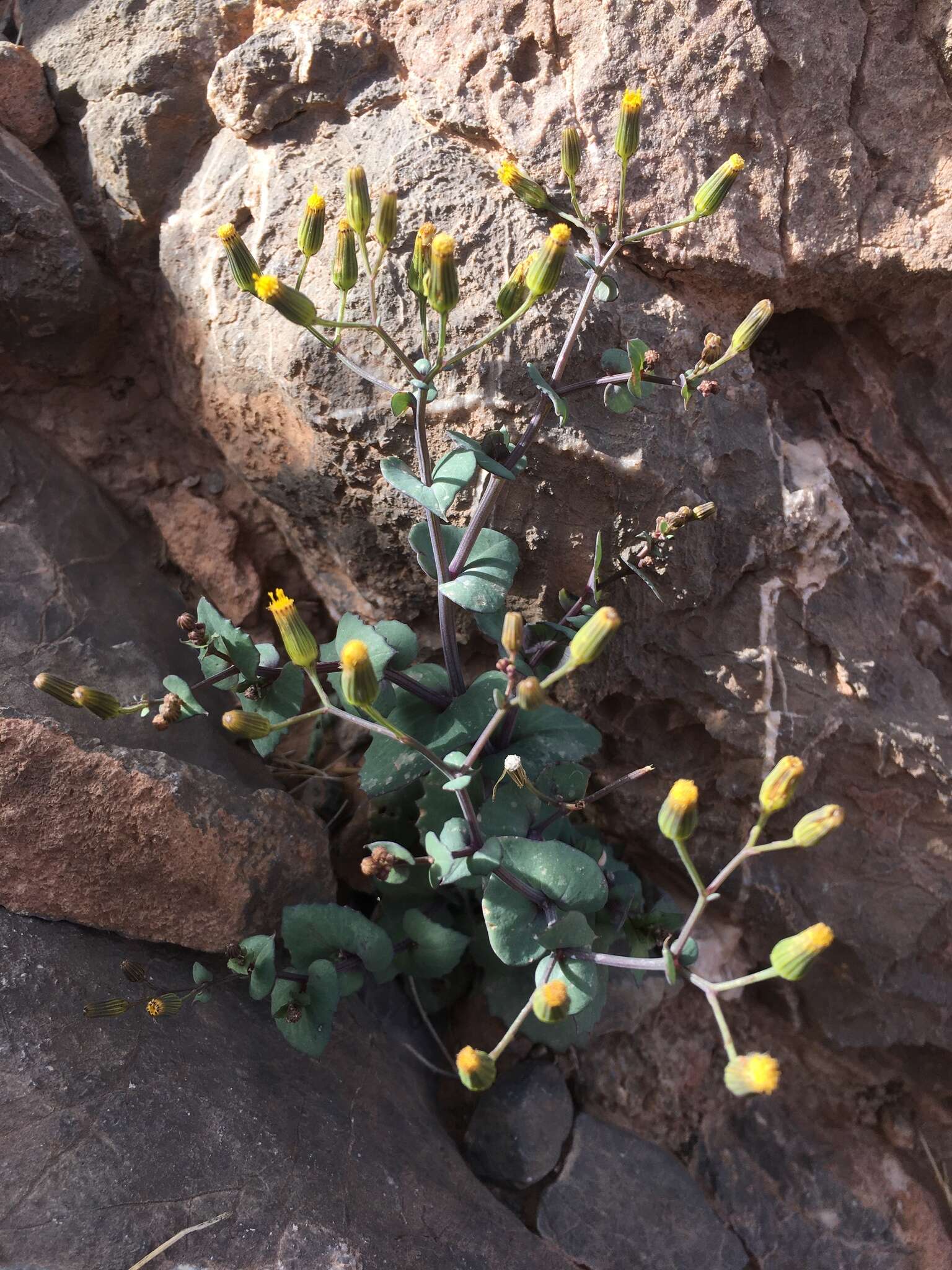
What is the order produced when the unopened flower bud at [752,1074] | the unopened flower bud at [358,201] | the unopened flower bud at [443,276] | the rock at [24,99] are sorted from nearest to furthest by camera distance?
the unopened flower bud at [752,1074] → the unopened flower bud at [443,276] → the unopened flower bud at [358,201] → the rock at [24,99]

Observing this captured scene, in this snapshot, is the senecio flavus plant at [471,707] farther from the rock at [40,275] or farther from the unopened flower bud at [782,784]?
the rock at [40,275]

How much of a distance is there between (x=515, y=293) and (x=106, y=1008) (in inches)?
65.3

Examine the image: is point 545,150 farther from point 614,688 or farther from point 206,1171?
point 206,1171

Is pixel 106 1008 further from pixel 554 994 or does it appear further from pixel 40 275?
pixel 40 275

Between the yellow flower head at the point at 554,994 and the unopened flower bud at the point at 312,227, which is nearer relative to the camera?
the yellow flower head at the point at 554,994

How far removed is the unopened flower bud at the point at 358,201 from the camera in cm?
174

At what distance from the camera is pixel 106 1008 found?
180 centimetres

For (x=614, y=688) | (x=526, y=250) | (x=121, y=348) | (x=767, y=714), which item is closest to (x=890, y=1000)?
(x=767, y=714)

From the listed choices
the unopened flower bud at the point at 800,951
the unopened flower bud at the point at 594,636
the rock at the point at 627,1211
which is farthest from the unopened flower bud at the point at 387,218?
the rock at the point at 627,1211

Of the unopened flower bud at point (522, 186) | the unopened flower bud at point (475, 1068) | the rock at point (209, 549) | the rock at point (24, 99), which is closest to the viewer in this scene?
the unopened flower bud at point (475, 1068)

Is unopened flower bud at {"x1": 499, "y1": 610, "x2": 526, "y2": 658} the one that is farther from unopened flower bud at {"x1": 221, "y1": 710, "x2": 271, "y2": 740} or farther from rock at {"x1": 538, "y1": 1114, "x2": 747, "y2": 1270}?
rock at {"x1": 538, "y1": 1114, "x2": 747, "y2": 1270}

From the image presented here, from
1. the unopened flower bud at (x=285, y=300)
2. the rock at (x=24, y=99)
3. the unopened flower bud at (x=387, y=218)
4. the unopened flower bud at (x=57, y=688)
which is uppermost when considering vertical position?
the rock at (x=24, y=99)

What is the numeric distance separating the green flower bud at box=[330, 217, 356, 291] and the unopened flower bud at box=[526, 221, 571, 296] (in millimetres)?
347

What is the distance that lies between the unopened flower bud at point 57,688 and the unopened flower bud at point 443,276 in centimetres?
104
